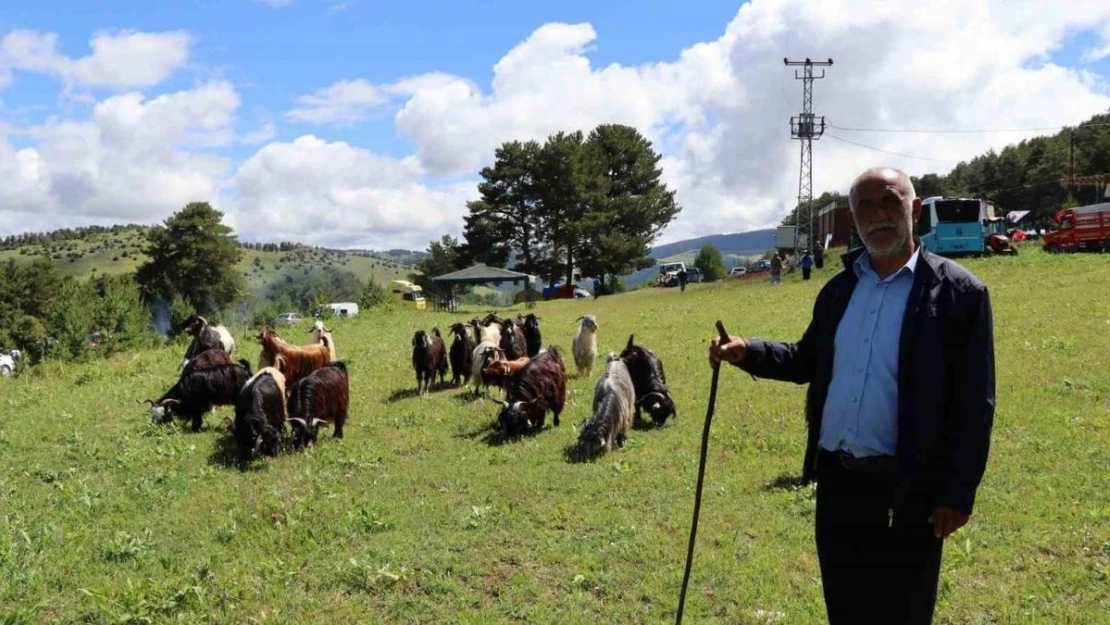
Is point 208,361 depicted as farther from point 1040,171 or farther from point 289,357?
point 1040,171

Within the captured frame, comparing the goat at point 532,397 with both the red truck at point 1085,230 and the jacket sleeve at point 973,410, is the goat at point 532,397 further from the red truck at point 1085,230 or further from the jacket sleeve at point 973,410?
the red truck at point 1085,230

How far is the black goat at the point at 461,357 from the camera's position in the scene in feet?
51.3

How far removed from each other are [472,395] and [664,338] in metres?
7.70

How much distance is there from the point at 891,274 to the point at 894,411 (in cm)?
60

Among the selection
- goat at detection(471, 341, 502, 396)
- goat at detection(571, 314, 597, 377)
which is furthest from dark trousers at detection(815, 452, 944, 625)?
goat at detection(571, 314, 597, 377)

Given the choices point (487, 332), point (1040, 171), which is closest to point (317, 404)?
point (487, 332)

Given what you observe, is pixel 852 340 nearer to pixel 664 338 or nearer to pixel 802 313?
pixel 664 338

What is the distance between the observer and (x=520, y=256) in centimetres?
5975

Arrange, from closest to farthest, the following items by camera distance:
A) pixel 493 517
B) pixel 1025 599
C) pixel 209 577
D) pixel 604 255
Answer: pixel 1025 599 < pixel 209 577 < pixel 493 517 < pixel 604 255

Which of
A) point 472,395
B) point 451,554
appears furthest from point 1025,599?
point 472,395

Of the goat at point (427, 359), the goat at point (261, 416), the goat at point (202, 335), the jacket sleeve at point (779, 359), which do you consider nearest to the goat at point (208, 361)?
the goat at point (202, 335)

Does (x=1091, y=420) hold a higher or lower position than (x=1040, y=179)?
lower

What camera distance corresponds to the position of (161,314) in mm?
62531

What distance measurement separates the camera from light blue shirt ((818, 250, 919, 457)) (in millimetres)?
3098
